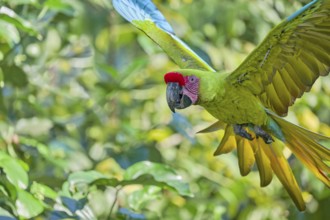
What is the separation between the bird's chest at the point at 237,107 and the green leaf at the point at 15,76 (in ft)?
A: 1.70

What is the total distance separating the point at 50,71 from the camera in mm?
2473

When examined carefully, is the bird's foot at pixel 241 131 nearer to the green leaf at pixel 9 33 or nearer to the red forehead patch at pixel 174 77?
the red forehead patch at pixel 174 77

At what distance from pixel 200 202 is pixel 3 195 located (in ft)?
2.76

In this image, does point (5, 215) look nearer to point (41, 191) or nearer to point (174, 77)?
point (41, 191)

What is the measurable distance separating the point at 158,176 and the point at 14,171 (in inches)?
11.2

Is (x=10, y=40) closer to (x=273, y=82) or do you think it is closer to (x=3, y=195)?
(x=3, y=195)

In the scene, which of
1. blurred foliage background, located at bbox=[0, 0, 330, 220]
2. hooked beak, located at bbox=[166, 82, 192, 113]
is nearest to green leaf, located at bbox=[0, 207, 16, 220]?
blurred foliage background, located at bbox=[0, 0, 330, 220]

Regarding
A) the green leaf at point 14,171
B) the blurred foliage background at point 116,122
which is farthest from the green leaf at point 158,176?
the green leaf at point 14,171

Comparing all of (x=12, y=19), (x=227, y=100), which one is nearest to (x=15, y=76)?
(x=12, y=19)

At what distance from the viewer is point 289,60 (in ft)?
5.30

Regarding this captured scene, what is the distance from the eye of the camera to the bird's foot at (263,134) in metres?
1.69

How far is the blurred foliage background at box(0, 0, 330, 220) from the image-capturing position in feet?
5.55

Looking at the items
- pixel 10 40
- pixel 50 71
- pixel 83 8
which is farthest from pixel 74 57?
pixel 83 8

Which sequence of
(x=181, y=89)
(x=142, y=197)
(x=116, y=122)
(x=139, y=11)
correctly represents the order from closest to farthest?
(x=181, y=89), (x=142, y=197), (x=139, y=11), (x=116, y=122)
